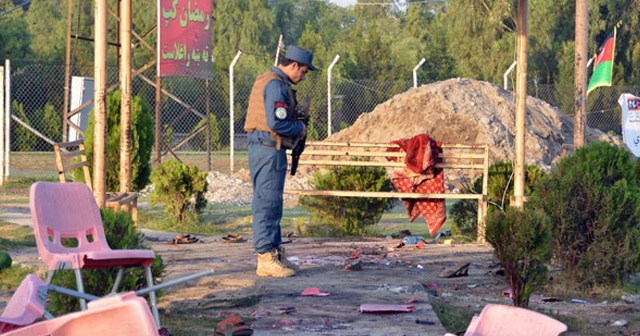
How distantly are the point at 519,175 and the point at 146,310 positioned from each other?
839 centimetres

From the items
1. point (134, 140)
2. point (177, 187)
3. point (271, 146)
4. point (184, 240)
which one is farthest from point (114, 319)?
point (134, 140)

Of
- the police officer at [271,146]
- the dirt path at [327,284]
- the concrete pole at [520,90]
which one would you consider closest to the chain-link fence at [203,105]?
the dirt path at [327,284]

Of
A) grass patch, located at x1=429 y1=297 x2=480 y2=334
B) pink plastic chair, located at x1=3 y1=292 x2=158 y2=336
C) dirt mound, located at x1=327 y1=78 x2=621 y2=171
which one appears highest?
dirt mound, located at x1=327 y1=78 x2=621 y2=171

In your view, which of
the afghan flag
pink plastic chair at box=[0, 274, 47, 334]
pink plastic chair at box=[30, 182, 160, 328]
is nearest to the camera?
pink plastic chair at box=[0, 274, 47, 334]

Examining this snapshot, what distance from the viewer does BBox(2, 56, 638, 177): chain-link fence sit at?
99.4 feet

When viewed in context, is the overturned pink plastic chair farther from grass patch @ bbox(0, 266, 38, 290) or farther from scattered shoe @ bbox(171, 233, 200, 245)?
scattered shoe @ bbox(171, 233, 200, 245)

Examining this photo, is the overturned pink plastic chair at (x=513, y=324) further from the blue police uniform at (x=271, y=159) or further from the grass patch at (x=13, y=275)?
the grass patch at (x=13, y=275)

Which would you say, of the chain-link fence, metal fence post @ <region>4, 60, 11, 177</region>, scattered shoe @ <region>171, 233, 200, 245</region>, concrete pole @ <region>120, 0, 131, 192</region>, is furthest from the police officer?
the chain-link fence

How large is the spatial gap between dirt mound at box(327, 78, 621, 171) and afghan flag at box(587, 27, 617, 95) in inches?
405

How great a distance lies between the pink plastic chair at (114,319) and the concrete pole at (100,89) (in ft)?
17.9

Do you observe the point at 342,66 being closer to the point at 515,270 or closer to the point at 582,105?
the point at 582,105

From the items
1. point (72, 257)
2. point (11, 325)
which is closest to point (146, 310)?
point (11, 325)

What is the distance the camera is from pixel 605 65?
15344 millimetres

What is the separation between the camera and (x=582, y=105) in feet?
40.7
